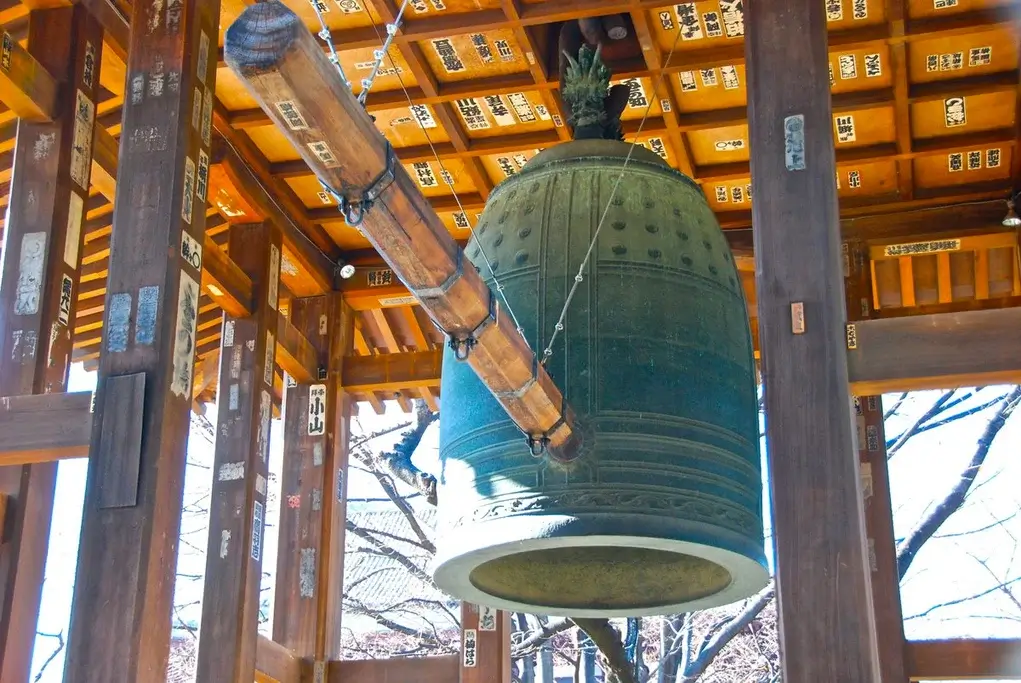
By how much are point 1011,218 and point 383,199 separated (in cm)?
709

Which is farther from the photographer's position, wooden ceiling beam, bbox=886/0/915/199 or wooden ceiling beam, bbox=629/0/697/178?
wooden ceiling beam, bbox=886/0/915/199

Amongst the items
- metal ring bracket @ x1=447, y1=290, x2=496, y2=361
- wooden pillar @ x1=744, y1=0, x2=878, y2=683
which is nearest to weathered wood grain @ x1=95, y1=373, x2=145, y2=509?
metal ring bracket @ x1=447, y1=290, x2=496, y2=361

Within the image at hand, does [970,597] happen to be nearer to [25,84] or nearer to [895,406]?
[895,406]

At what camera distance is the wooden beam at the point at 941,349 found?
213 inches

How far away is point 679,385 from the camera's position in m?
4.93

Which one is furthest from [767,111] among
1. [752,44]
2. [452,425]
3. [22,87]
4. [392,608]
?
[392,608]

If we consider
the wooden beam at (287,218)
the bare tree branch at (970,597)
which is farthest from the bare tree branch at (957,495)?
the wooden beam at (287,218)

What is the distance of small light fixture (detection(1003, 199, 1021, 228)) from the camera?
31.3ft

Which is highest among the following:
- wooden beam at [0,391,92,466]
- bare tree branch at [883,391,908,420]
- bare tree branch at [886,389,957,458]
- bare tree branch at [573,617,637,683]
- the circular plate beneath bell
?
bare tree branch at [883,391,908,420]

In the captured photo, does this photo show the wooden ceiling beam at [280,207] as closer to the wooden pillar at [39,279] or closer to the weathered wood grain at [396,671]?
the wooden pillar at [39,279]

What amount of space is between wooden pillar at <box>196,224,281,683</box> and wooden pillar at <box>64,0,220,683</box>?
2819mm

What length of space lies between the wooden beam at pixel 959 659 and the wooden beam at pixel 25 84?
6005 millimetres

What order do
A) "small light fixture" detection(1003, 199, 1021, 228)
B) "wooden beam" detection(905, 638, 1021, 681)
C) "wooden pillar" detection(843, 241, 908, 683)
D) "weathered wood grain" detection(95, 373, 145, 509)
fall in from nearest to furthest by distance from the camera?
"weathered wood grain" detection(95, 373, 145, 509), "wooden beam" detection(905, 638, 1021, 681), "wooden pillar" detection(843, 241, 908, 683), "small light fixture" detection(1003, 199, 1021, 228)

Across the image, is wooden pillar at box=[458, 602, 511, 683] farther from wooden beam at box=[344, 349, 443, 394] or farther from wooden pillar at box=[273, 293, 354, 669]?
wooden beam at box=[344, 349, 443, 394]
